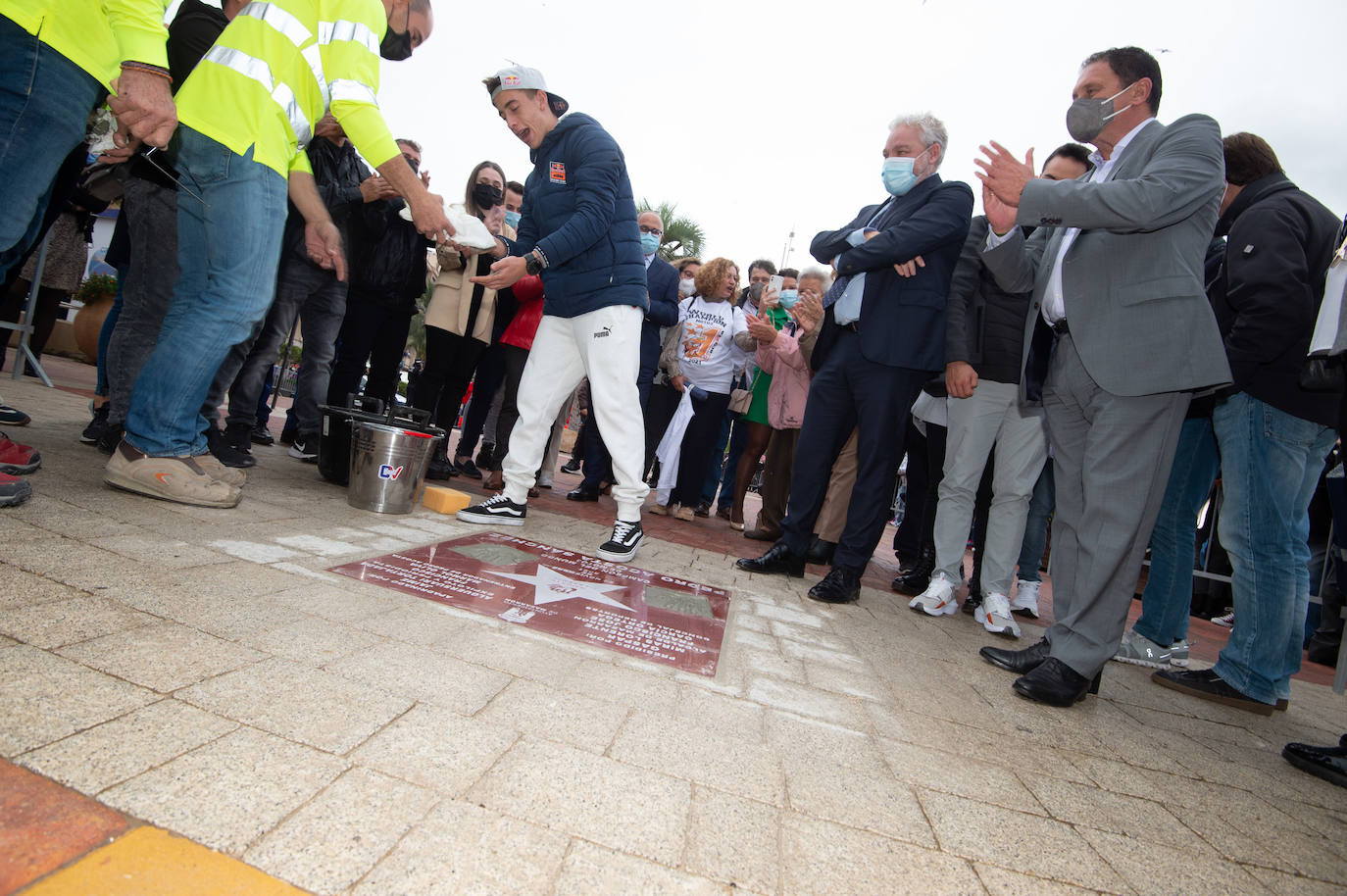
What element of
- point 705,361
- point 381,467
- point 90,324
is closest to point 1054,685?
point 381,467

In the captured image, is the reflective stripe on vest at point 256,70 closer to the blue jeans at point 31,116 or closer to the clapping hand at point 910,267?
the blue jeans at point 31,116

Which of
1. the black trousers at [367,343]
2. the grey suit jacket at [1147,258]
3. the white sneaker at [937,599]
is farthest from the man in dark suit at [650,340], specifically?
the grey suit jacket at [1147,258]

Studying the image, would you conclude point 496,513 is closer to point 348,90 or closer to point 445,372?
point 445,372

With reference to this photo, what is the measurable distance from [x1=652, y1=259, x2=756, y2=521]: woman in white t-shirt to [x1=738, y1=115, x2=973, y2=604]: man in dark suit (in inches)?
78.2

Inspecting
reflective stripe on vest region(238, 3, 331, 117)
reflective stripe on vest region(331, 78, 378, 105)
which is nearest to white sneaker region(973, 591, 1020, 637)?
reflective stripe on vest region(331, 78, 378, 105)

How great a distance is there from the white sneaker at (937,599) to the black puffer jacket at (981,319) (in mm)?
1118

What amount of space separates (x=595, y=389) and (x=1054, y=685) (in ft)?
7.66

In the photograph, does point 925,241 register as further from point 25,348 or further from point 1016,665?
point 25,348

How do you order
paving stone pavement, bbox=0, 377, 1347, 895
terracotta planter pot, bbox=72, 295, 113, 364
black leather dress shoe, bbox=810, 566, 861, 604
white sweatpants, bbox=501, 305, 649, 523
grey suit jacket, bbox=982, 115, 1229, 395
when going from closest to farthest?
paving stone pavement, bbox=0, 377, 1347, 895 → grey suit jacket, bbox=982, 115, 1229, 395 → black leather dress shoe, bbox=810, 566, 861, 604 → white sweatpants, bbox=501, 305, 649, 523 → terracotta planter pot, bbox=72, 295, 113, 364

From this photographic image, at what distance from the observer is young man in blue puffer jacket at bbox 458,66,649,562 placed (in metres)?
3.33

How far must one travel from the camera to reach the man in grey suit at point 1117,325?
2.22 meters

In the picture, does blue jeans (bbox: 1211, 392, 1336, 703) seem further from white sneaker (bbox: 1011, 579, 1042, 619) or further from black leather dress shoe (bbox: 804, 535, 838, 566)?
black leather dress shoe (bbox: 804, 535, 838, 566)

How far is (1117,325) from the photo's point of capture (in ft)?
7.72

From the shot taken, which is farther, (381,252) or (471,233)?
(381,252)
